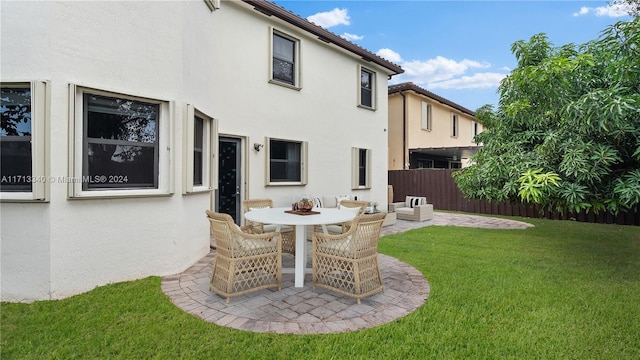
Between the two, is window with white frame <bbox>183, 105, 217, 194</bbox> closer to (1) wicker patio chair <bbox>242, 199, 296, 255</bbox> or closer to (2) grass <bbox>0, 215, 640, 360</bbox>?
(1) wicker patio chair <bbox>242, 199, 296, 255</bbox>

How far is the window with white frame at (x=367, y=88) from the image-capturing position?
1160 cm

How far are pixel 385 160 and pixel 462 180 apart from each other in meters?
6.43

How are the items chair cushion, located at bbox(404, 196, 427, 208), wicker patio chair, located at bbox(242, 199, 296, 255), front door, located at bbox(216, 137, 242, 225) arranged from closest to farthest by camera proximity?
wicker patio chair, located at bbox(242, 199, 296, 255) → front door, located at bbox(216, 137, 242, 225) → chair cushion, located at bbox(404, 196, 427, 208)

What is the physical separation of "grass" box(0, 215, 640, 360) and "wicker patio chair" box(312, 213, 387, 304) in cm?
74

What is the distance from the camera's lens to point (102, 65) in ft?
14.0

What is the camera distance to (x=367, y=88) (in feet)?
38.8

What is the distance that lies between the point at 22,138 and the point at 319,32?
24.6 ft

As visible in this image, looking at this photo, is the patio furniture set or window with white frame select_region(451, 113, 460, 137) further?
window with white frame select_region(451, 113, 460, 137)

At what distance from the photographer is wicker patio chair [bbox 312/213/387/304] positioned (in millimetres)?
3918

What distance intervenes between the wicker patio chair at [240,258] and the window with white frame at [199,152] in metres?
1.33

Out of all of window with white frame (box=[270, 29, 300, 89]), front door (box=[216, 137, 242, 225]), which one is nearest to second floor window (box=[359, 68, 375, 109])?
window with white frame (box=[270, 29, 300, 89])

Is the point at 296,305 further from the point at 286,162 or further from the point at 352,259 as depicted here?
the point at 286,162

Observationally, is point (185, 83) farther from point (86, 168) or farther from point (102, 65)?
point (86, 168)

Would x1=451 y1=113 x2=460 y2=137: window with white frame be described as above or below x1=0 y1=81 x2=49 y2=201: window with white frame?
above
